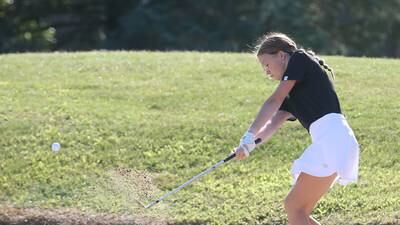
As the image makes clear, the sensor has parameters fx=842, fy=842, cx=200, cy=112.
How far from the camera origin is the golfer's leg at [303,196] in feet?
18.5

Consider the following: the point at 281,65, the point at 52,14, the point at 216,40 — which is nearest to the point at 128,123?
the point at 281,65

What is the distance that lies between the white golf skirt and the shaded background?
25.5m

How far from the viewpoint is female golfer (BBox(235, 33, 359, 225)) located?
5.54m

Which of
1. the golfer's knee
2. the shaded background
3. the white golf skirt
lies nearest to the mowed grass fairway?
the golfer's knee

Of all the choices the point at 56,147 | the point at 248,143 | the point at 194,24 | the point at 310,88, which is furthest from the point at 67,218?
the point at 194,24

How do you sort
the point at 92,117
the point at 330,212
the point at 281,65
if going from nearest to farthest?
the point at 281,65 → the point at 330,212 → the point at 92,117

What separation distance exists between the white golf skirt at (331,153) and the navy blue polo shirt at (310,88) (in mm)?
67

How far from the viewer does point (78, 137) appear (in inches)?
370

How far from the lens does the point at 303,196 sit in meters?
5.65

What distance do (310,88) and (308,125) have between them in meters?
0.25

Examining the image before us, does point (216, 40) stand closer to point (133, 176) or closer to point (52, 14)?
point (52, 14)

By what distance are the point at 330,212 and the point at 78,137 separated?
3.14 m

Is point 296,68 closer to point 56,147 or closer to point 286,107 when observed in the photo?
point 286,107

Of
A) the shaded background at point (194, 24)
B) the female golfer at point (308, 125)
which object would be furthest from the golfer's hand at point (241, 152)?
the shaded background at point (194, 24)
